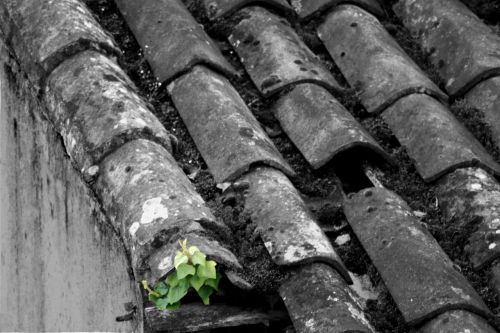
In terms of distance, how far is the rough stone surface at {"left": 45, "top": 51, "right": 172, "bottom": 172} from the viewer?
418cm

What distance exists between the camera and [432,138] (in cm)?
440

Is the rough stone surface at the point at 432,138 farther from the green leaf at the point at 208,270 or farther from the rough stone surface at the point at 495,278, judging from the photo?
the green leaf at the point at 208,270

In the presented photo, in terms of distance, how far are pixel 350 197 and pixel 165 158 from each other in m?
0.72

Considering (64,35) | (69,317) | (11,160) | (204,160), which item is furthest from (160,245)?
(11,160)

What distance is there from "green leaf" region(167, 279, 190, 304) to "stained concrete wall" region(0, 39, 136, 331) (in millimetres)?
608

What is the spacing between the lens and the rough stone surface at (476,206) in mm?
3930

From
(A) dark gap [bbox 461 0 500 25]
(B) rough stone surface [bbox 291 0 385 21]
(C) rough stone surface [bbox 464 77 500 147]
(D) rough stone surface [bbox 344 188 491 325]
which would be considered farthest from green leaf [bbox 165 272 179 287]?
(A) dark gap [bbox 461 0 500 25]

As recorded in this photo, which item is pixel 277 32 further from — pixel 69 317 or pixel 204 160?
pixel 69 317

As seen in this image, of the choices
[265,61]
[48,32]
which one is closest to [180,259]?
[265,61]

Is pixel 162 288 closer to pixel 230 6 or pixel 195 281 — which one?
pixel 195 281

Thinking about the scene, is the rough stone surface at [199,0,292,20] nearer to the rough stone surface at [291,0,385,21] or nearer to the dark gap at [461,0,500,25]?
the rough stone surface at [291,0,385,21]

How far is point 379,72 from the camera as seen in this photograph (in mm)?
4762

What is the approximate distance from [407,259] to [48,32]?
6.27 ft

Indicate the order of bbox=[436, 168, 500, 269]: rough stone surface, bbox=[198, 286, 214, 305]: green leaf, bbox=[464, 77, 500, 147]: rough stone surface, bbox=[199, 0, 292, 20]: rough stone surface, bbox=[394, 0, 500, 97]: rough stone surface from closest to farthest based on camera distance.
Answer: bbox=[198, 286, 214, 305]: green leaf
bbox=[436, 168, 500, 269]: rough stone surface
bbox=[464, 77, 500, 147]: rough stone surface
bbox=[394, 0, 500, 97]: rough stone surface
bbox=[199, 0, 292, 20]: rough stone surface
